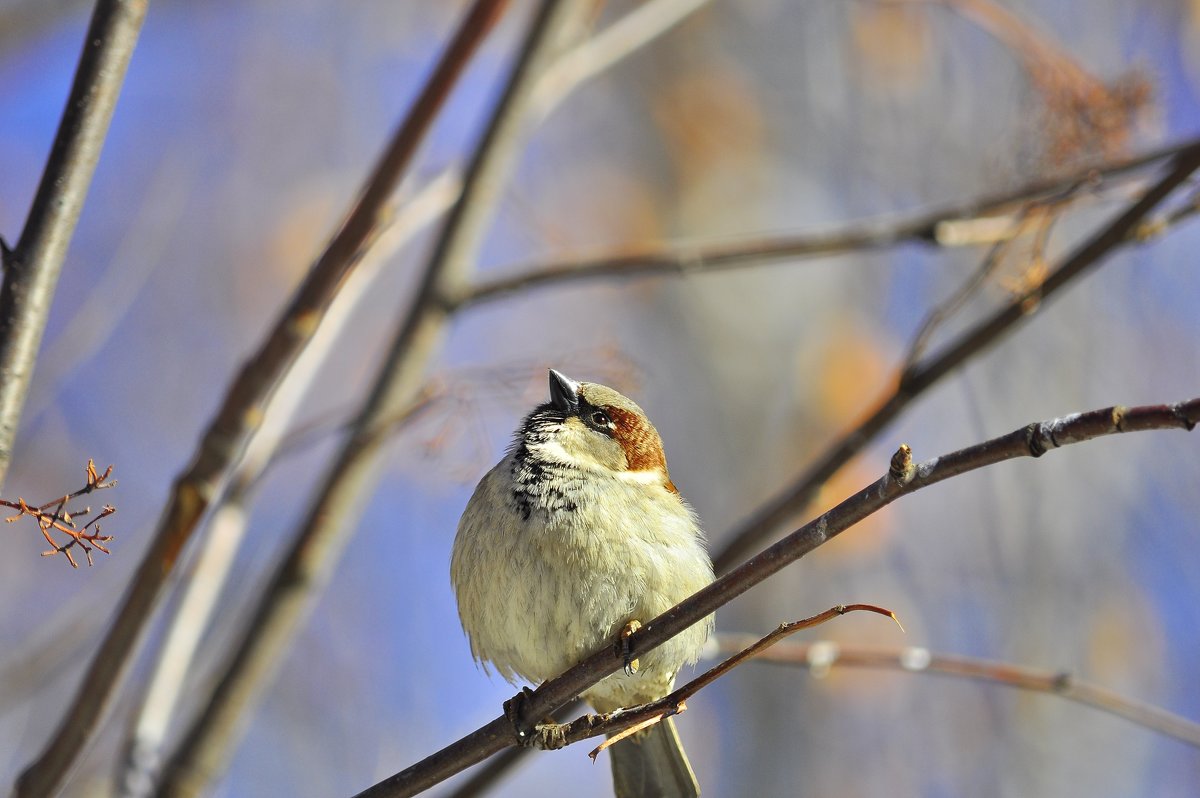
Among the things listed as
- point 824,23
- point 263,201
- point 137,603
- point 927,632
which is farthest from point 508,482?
point 263,201

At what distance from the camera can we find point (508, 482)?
3.13 meters

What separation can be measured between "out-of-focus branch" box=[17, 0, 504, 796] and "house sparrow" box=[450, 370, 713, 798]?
2.41 feet

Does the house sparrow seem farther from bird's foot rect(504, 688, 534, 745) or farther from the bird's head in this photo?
bird's foot rect(504, 688, 534, 745)

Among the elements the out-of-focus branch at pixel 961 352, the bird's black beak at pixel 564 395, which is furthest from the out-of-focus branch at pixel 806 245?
the bird's black beak at pixel 564 395

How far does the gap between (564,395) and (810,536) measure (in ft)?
6.44

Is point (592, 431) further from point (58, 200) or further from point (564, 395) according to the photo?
point (58, 200)

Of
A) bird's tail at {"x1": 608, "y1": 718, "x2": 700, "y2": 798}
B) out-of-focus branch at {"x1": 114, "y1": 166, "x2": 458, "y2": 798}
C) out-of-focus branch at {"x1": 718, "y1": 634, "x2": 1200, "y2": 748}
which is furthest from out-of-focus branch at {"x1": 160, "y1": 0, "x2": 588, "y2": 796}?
out-of-focus branch at {"x1": 718, "y1": 634, "x2": 1200, "y2": 748}

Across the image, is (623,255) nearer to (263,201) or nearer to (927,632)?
(927,632)

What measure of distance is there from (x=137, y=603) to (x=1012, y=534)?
516cm

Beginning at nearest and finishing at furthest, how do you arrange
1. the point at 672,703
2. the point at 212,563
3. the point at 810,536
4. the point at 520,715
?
the point at 810,536, the point at 672,703, the point at 520,715, the point at 212,563

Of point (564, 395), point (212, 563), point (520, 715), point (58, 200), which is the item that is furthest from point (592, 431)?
point (58, 200)

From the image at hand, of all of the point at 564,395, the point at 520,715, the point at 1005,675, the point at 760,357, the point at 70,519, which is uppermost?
the point at 760,357

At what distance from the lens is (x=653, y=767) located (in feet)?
11.1

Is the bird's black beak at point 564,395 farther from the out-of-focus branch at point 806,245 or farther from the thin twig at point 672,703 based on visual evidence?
the thin twig at point 672,703
